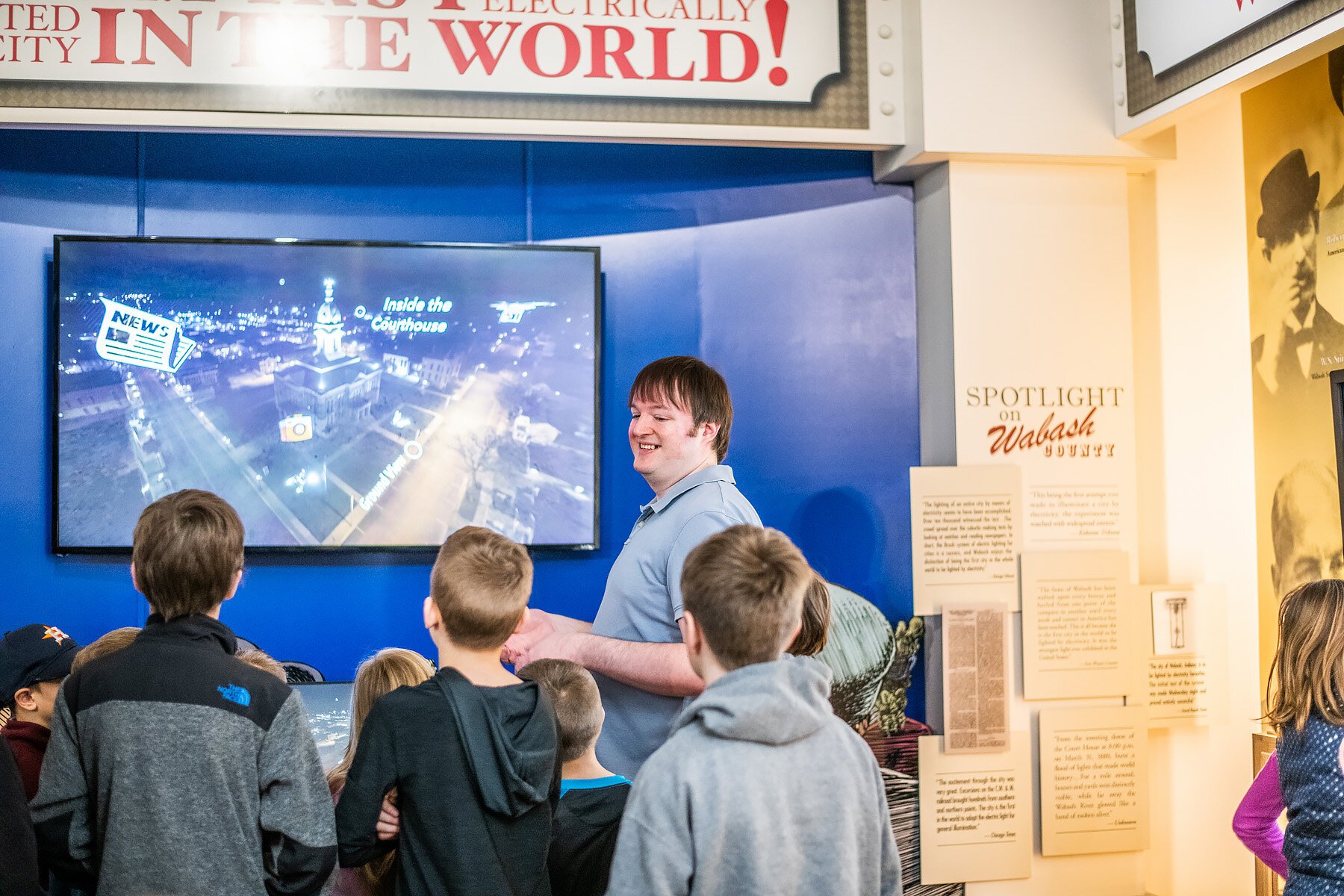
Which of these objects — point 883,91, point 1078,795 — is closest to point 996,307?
point 883,91

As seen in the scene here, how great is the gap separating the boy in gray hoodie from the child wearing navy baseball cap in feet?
4.76

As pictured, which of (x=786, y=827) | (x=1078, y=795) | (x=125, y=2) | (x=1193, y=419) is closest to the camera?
(x=786, y=827)

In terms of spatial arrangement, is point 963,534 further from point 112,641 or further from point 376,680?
point 112,641

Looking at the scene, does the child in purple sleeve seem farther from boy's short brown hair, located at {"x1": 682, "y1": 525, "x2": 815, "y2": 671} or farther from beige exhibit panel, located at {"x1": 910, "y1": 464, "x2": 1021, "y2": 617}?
boy's short brown hair, located at {"x1": 682, "y1": 525, "x2": 815, "y2": 671}

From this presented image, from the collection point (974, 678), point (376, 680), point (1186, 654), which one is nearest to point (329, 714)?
point (376, 680)

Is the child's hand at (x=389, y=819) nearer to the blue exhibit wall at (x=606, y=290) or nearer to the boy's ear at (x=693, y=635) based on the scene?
the boy's ear at (x=693, y=635)

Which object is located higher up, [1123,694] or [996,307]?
[996,307]

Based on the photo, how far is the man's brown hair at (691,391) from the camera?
235 cm

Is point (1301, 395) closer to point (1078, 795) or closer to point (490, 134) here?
point (1078, 795)

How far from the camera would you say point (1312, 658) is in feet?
6.80

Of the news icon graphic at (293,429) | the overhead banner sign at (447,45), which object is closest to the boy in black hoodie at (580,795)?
the news icon graphic at (293,429)

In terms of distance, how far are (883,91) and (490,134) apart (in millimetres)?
1211

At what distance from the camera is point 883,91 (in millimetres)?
3412

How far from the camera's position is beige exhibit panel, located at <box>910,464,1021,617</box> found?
3373 millimetres
